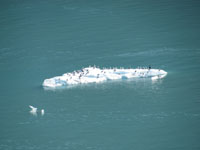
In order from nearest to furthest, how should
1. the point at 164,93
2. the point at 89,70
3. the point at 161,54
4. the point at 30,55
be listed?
the point at 164,93
the point at 89,70
the point at 161,54
the point at 30,55

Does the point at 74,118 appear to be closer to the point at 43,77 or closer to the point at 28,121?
the point at 28,121

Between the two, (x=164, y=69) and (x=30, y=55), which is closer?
(x=164, y=69)

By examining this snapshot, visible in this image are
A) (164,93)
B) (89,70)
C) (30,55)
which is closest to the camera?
(164,93)

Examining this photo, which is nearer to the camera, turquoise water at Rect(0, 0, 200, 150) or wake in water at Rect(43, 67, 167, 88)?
turquoise water at Rect(0, 0, 200, 150)

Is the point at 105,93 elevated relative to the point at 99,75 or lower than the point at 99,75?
lower

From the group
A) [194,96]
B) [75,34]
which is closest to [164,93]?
[194,96]

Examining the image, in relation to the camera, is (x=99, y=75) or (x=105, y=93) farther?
(x=99, y=75)
